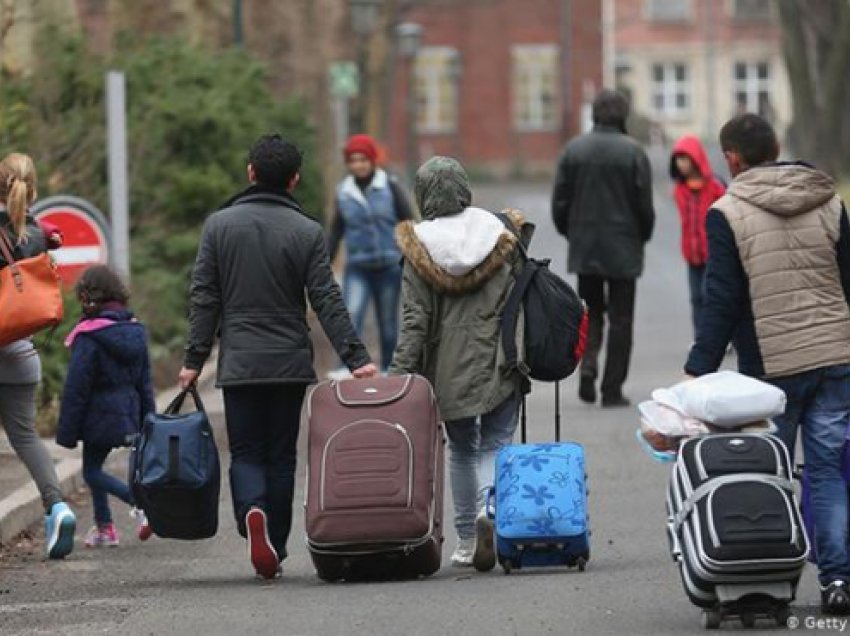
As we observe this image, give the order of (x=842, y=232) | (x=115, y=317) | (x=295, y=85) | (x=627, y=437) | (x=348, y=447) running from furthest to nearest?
(x=295, y=85)
(x=627, y=437)
(x=115, y=317)
(x=348, y=447)
(x=842, y=232)

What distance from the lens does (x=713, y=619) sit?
877 cm

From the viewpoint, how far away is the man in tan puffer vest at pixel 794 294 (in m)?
9.24

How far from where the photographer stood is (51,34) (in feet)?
73.4

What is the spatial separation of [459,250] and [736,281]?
1.49m

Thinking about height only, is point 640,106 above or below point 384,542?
below

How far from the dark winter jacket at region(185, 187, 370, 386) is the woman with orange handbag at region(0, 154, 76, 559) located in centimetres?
105

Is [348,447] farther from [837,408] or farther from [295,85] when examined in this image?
[295,85]

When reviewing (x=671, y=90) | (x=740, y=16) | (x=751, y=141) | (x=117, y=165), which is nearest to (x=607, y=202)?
(x=117, y=165)

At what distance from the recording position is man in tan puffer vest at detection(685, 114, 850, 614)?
9242 millimetres

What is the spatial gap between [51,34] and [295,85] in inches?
860

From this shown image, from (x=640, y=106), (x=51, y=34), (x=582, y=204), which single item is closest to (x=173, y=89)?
(x=51, y=34)

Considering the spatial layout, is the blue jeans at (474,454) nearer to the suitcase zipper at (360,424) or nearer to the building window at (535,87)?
the suitcase zipper at (360,424)

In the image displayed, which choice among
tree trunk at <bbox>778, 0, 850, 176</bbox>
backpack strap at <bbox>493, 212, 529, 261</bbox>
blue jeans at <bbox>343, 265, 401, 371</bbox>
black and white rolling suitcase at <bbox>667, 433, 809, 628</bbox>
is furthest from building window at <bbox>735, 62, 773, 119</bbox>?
black and white rolling suitcase at <bbox>667, 433, 809, 628</bbox>

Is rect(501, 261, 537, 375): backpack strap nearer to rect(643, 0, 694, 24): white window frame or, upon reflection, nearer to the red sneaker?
the red sneaker
